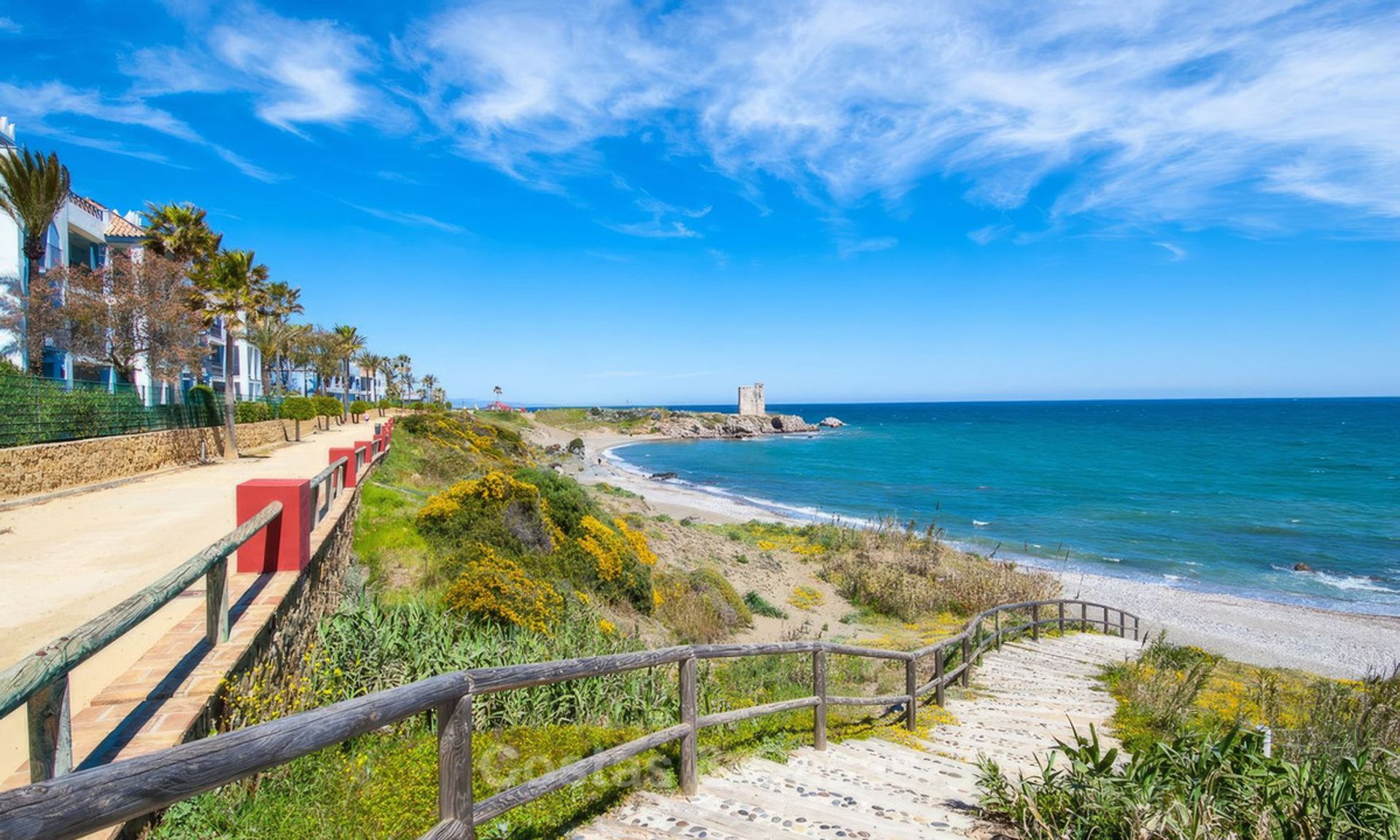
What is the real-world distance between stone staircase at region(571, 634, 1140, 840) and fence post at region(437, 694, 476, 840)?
1.15 metres

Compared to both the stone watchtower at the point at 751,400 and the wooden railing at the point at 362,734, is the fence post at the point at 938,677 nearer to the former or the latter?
the wooden railing at the point at 362,734

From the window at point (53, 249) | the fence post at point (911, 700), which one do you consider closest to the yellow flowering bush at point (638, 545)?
the fence post at point (911, 700)

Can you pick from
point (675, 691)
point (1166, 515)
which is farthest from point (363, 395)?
point (675, 691)

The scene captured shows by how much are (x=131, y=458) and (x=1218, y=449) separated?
10170cm

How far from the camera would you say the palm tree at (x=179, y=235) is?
88.7ft

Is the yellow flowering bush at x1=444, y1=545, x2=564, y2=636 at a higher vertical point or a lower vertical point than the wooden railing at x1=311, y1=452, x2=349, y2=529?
lower

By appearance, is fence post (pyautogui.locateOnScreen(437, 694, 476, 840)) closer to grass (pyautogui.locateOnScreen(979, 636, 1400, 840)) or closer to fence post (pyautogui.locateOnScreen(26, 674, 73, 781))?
fence post (pyautogui.locateOnScreen(26, 674, 73, 781))

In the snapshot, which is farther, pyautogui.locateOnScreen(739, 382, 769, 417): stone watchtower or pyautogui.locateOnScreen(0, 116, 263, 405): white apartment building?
pyautogui.locateOnScreen(739, 382, 769, 417): stone watchtower

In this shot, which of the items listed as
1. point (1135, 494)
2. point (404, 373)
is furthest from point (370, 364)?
point (1135, 494)

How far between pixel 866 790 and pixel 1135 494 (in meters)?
54.2

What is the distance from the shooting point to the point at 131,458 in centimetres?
1764

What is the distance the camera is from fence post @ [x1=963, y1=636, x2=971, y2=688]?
10961 mm

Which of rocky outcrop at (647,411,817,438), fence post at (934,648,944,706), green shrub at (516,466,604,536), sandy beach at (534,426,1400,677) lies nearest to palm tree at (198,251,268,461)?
green shrub at (516,466,604,536)

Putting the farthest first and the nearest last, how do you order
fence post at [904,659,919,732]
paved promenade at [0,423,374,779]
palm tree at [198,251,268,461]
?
palm tree at [198,251,268,461] → fence post at [904,659,919,732] → paved promenade at [0,423,374,779]
